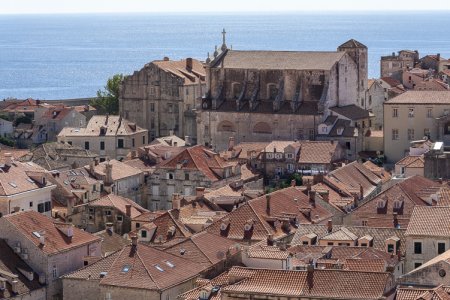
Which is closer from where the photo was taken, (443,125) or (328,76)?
(443,125)

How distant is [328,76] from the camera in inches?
3656

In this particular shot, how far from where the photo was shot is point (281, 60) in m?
95.8

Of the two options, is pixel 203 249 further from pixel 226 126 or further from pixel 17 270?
pixel 226 126

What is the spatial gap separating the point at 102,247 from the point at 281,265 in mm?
12623

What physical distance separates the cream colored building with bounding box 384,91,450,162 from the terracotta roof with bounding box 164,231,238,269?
30.5m

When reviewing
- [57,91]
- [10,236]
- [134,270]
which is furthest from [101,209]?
[57,91]

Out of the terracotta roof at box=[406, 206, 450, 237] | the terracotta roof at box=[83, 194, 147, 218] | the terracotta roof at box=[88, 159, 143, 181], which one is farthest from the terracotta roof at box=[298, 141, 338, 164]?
the terracotta roof at box=[406, 206, 450, 237]

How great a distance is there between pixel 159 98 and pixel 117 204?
107ft

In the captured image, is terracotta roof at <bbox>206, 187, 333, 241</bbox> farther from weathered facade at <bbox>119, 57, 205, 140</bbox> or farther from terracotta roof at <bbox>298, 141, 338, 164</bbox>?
weathered facade at <bbox>119, 57, 205, 140</bbox>

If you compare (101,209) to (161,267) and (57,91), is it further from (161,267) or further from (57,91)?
(57,91)

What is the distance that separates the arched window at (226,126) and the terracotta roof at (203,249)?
36703 mm

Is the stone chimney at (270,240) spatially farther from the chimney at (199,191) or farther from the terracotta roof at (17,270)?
the chimney at (199,191)

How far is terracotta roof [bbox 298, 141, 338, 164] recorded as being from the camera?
82.0m

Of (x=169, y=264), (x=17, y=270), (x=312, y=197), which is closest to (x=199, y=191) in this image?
(x=312, y=197)
